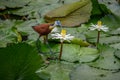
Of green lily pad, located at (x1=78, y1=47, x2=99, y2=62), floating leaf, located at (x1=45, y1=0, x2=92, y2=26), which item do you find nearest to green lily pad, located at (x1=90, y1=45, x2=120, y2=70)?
green lily pad, located at (x1=78, y1=47, x2=99, y2=62)

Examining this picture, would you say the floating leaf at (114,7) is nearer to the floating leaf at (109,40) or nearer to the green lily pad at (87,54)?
the floating leaf at (109,40)

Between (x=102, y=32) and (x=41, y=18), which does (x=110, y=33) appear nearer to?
(x=102, y=32)

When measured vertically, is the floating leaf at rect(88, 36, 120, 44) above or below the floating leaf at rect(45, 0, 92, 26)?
below

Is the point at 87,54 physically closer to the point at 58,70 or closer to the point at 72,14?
the point at 58,70

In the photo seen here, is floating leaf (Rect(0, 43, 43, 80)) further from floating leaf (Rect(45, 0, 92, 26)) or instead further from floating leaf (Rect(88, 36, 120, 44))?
floating leaf (Rect(45, 0, 92, 26))

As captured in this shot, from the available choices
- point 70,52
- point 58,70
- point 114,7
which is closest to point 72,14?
point 114,7

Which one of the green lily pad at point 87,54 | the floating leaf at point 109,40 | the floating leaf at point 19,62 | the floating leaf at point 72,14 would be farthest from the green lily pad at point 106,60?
the floating leaf at point 19,62

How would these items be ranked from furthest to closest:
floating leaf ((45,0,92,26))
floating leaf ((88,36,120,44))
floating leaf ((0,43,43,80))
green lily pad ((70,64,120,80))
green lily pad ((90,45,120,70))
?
floating leaf ((45,0,92,26)) → floating leaf ((88,36,120,44)) → green lily pad ((90,45,120,70)) → green lily pad ((70,64,120,80)) → floating leaf ((0,43,43,80))
